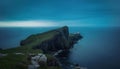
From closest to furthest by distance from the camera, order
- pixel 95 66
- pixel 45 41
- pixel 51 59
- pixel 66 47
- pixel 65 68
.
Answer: pixel 51 59 < pixel 65 68 < pixel 95 66 < pixel 45 41 < pixel 66 47

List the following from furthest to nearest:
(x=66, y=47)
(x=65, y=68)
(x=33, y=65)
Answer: (x=66, y=47)
(x=65, y=68)
(x=33, y=65)

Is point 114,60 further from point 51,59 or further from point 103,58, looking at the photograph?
point 51,59

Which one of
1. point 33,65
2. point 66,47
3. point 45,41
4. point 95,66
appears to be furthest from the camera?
point 66,47

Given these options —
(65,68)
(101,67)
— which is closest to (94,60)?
(101,67)

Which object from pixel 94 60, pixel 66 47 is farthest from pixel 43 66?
pixel 66 47

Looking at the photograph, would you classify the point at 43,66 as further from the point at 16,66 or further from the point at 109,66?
the point at 109,66

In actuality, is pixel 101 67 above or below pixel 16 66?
below

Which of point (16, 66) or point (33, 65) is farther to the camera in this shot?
point (33, 65)

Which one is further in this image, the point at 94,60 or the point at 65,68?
the point at 94,60

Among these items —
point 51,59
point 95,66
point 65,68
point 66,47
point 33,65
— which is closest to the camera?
point 33,65
